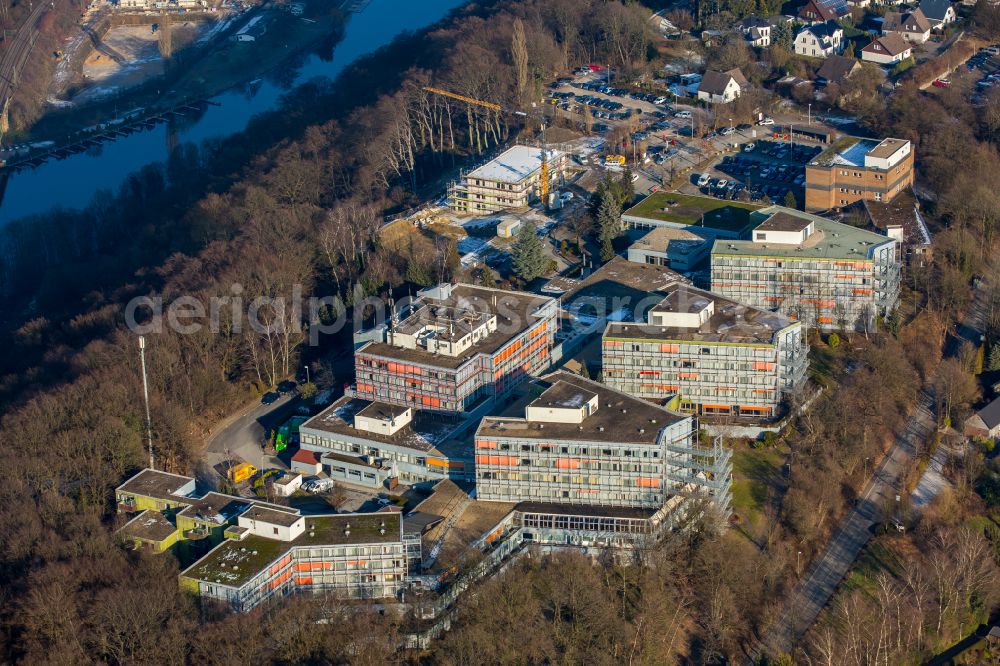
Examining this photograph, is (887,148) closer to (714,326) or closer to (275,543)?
(714,326)

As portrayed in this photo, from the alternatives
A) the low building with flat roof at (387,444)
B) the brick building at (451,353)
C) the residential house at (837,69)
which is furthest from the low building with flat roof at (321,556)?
the residential house at (837,69)

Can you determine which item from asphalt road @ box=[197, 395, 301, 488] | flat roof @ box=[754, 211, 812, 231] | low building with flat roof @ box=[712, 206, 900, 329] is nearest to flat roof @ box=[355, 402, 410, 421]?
asphalt road @ box=[197, 395, 301, 488]

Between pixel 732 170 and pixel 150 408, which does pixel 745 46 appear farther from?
pixel 150 408

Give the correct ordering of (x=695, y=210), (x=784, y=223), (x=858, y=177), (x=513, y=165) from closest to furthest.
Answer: (x=784, y=223)
(x=695, y=210)
(x=858, y=177)
(x=513, y=165)

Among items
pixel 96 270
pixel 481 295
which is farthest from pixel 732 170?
pixel 96 270

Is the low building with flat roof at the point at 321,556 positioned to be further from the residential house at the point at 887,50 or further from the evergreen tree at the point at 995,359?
the residential house at the point at 887,50

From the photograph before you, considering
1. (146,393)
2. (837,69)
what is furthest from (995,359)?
(146,393)
